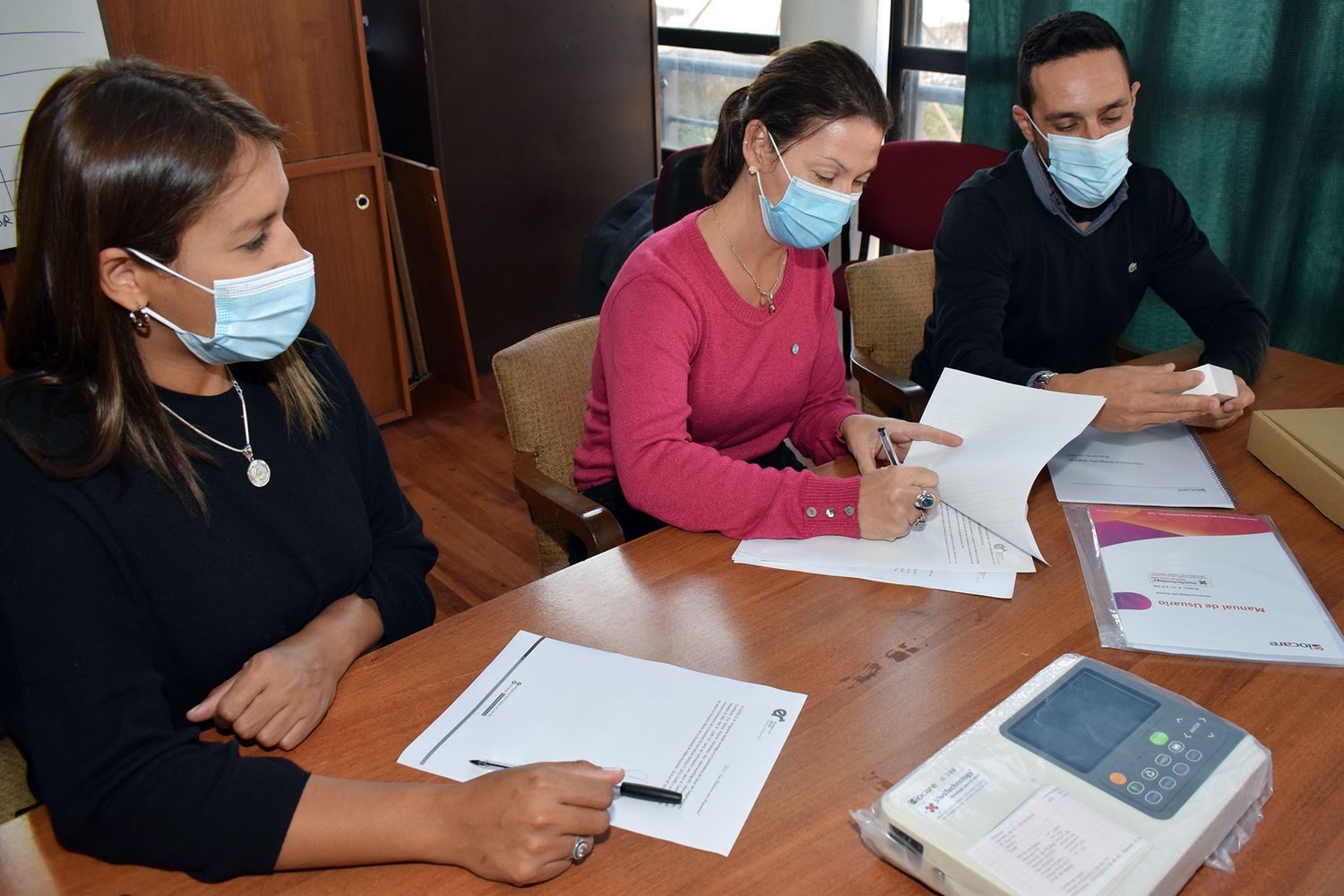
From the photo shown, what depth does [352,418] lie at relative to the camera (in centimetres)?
134

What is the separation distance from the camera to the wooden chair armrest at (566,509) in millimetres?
1517

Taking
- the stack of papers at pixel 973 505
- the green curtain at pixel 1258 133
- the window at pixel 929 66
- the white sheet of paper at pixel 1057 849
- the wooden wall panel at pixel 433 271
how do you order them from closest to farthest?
the white sheet of paper at pixel 1057 849
the stack of papers at pixel 973 505
the green curtain at pixel 1258 133
the window at pixel 929 66
the wooden wall panel at pixel 433 271

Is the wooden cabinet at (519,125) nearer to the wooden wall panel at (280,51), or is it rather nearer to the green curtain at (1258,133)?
the wooden wall panel at (280,51)

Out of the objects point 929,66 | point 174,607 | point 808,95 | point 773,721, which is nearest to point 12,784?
point 174,607

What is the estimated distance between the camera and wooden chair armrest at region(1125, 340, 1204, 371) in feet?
6.24

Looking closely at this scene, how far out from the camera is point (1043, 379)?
1.69 m

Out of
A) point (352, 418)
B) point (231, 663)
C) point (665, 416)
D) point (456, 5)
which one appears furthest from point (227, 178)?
point (456, 5)

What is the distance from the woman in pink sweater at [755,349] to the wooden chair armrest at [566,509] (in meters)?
0.06

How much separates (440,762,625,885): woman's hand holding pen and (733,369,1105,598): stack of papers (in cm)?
49

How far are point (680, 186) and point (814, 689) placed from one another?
188 centimetres

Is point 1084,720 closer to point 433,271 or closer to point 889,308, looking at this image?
point 889,308

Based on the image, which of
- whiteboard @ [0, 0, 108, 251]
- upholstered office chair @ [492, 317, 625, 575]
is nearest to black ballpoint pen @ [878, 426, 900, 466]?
upholstered office chair @ [492, 317, 625, 575]

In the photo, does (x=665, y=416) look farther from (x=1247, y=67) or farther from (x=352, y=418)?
(x=1247, y=67)

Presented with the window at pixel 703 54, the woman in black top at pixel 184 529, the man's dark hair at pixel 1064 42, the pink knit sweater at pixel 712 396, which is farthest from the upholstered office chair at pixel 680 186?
the woman in black top at pixel 184 529
